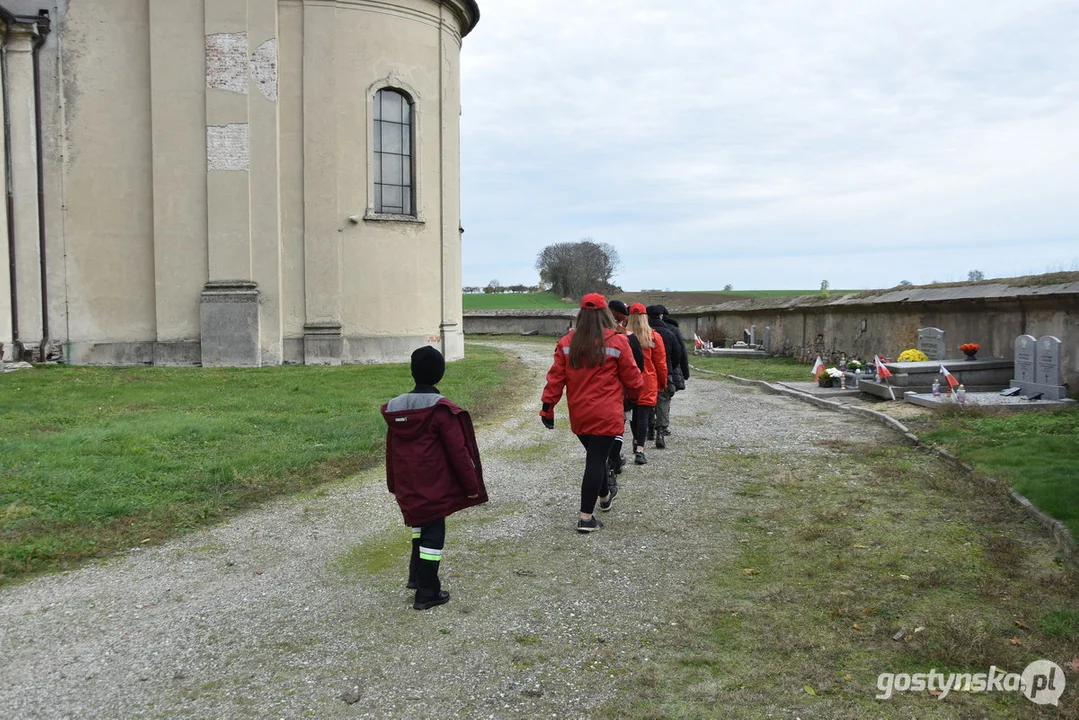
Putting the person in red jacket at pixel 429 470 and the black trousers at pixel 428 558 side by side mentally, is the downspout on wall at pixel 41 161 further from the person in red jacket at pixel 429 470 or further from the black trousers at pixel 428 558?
the black trousers at pixel 428 558

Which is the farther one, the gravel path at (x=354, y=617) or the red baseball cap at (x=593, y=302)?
the red baseball cap at (x=593, y=302)

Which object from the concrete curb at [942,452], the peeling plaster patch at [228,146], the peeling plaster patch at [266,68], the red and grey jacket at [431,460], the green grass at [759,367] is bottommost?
the concrete curb at [942,452]

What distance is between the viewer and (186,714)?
10.9 feet

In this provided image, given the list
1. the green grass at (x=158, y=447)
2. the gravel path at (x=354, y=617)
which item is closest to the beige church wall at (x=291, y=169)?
the green grass at (x=158, y=447)

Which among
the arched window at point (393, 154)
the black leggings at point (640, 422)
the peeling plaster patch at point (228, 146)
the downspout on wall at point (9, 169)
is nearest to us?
the black leggings at point (640, 422)

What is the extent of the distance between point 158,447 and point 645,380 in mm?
5279

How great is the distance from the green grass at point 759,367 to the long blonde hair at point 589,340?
11.9m

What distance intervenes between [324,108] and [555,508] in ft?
50.8

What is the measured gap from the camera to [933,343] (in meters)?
15.3

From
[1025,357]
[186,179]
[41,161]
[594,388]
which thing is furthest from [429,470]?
[41,161]

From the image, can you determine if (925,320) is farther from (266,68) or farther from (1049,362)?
(266,68)

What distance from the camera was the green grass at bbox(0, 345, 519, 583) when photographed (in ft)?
19.7

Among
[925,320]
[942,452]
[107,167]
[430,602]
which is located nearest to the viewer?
[430,602]

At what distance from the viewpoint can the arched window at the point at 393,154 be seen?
66.8 feet
